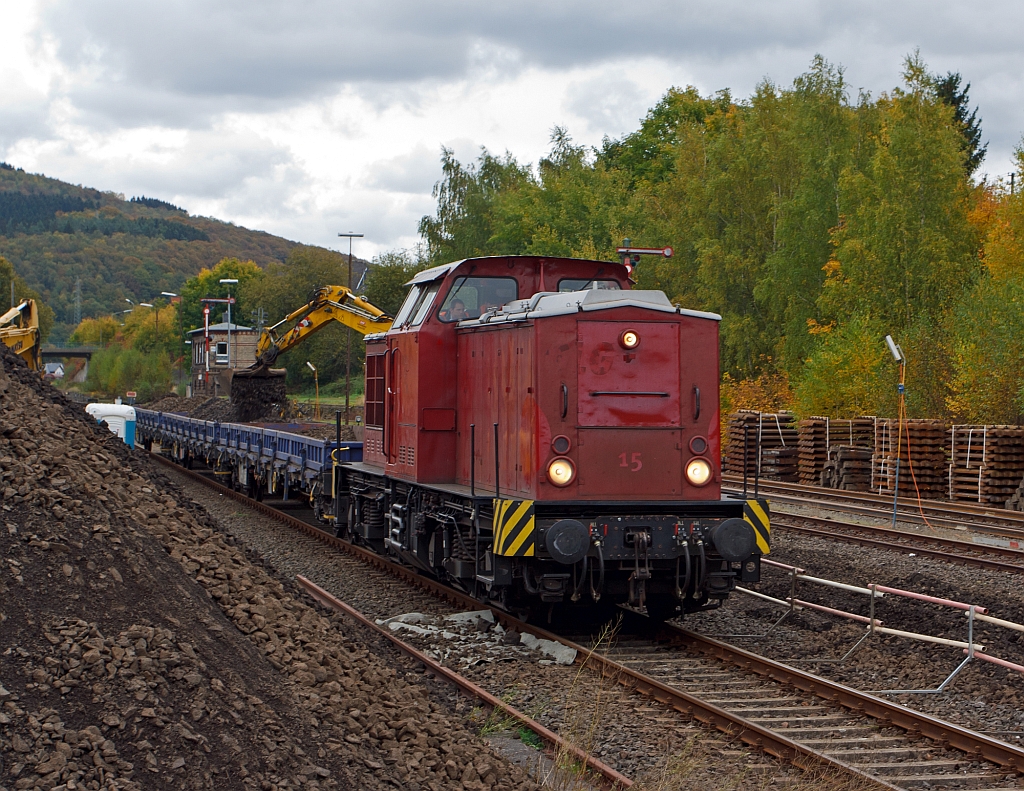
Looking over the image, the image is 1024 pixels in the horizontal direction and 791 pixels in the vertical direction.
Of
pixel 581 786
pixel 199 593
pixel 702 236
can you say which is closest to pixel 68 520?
pixel 199 593

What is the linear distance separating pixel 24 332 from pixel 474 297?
Answer: 14471 mm

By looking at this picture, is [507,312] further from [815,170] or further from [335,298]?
[815,170]

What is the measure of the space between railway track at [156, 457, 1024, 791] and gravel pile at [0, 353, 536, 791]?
72.8 inches

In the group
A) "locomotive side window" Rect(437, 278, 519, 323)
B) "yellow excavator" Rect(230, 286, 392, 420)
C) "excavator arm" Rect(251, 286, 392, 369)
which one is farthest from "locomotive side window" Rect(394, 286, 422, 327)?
"excavator arm" Rect(251, 286, 392, 369)

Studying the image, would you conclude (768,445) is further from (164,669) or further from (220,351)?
(220,351)

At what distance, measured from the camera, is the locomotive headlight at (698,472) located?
9.62 metres

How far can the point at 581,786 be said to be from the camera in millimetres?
5676

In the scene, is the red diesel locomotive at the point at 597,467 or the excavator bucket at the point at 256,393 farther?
the excavator bucket at the point at 256,393

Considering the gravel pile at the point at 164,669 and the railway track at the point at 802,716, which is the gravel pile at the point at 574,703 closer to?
the railway track at the point at 802,716

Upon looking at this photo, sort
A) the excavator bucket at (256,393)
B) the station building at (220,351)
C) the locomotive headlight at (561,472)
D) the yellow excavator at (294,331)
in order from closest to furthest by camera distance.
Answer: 1. the locomotive headlight at (561,472)
2. the yellow excavator at (294,331)
3. the excavator bucket at (256,393)
4. the station building at (220,351)

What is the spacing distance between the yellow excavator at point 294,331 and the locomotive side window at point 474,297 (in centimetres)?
989

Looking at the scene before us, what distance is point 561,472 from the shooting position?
9.32 m

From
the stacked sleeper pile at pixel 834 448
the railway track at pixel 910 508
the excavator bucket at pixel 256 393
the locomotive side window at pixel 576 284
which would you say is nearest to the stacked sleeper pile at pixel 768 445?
the stacked sleeper pile at pixel 834 448

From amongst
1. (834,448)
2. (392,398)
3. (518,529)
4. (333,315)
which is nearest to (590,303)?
(518,529)
